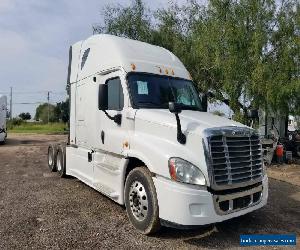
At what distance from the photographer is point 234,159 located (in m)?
5.93

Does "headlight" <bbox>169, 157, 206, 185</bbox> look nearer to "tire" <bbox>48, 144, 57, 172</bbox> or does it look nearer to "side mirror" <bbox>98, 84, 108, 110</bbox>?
"side mirror" <bbox>98, 84, 108, 110</bbox>

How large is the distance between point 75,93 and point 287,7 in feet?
38.6

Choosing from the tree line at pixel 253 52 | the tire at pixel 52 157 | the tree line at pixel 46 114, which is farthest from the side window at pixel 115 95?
the tree line at pixel 253 52

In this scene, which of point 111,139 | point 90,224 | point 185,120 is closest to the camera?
point 185,120

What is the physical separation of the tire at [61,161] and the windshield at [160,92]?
461 centimetres

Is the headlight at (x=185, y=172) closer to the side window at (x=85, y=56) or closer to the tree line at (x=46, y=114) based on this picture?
the side window at (x=85, y=56)

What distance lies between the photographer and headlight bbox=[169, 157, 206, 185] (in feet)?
18.2

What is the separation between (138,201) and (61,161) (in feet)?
17.3

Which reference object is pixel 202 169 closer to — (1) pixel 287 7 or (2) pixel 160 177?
(2) pixel 160 177

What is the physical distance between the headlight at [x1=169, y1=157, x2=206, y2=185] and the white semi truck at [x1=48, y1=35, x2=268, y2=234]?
0.01 meters

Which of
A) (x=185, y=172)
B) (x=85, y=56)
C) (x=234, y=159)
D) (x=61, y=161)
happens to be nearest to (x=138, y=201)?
(x=185, y=172)

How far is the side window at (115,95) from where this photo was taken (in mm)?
7070

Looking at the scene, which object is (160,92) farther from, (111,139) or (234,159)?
(234,159)

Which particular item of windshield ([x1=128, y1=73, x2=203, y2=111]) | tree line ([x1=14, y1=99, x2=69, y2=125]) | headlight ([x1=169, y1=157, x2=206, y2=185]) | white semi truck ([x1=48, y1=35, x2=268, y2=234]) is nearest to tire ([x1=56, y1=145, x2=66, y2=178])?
tree line ([x1=14, y1=99, x2=69, y2=125])
